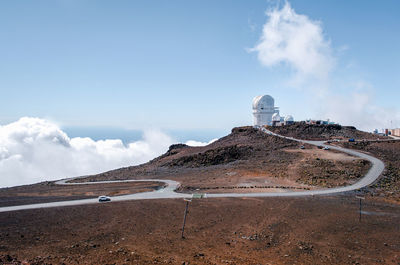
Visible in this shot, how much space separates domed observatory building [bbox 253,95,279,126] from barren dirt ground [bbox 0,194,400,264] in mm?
66406

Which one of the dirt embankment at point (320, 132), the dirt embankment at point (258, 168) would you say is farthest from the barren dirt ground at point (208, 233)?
the dirt embankment at point (320, 132)

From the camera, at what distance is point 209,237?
1997 cm

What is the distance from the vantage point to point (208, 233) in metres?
20.8

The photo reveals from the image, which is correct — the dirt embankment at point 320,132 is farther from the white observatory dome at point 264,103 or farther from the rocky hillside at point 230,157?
the white observatory dome at point 264,103

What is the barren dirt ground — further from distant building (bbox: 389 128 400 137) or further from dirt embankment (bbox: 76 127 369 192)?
distant building (bbox: 389 128 400 137)

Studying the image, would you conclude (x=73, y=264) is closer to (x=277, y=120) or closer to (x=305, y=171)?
(x=305, y=171)

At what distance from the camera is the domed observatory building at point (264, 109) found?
94.3m

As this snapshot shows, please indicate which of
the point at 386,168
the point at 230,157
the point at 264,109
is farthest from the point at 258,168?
the point at 264,109

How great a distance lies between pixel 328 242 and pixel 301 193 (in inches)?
582

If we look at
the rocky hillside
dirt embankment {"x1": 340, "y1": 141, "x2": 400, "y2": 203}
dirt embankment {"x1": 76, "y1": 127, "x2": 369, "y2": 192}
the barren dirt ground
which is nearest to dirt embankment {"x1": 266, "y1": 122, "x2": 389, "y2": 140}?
dirt embankment {"x1": 76, "y1": 127, "x2": 369, "y2": 192}

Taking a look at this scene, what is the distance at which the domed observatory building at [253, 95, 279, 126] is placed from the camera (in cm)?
9431

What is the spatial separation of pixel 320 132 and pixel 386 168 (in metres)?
30.3

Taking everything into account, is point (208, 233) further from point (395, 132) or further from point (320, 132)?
point (395, 132)

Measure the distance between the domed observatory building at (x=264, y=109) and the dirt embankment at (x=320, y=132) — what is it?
16.0 metres
